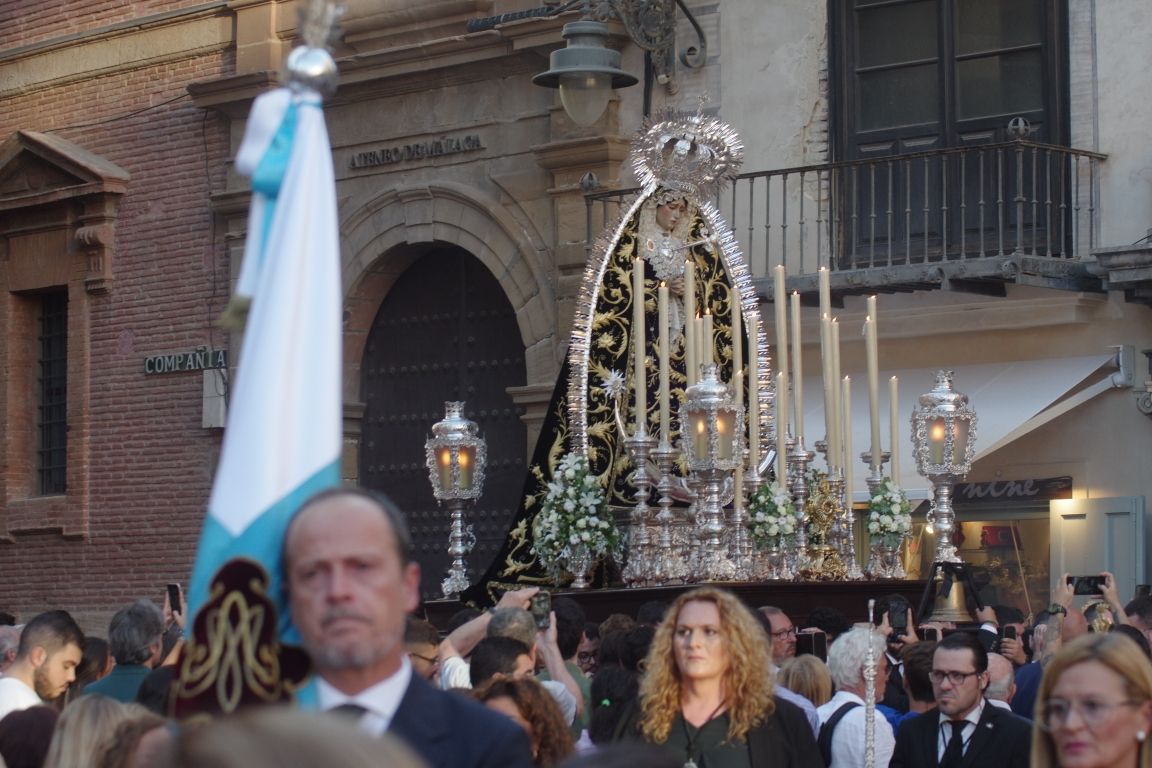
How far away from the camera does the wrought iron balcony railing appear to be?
44.4ft

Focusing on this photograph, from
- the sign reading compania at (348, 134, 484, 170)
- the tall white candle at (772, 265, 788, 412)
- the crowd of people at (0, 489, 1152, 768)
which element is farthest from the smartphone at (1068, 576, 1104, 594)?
the sign reading compania at (348, 134, 484, 170)

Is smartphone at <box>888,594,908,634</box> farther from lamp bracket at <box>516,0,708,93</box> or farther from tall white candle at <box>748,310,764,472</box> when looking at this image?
lamp bracket at <box>516,0,708,93</box>

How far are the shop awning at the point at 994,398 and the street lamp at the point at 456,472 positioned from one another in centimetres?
273

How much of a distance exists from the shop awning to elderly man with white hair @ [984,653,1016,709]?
6.10 m

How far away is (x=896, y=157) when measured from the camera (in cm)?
1394

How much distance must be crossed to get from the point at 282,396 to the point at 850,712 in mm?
3432

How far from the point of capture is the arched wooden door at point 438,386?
16.7 metres

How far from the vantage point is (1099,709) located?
13.4 ft

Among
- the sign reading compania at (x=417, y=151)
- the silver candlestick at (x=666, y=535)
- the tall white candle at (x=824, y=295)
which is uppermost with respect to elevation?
the sign reading compania at (x=417, y=151)

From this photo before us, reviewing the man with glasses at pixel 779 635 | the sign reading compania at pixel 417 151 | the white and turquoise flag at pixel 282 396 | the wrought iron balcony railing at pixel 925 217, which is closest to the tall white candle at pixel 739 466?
the man with glasses at pixel 779 635

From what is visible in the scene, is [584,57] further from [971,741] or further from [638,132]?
[971,741]

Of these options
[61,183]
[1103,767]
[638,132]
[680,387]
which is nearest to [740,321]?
[680,387]

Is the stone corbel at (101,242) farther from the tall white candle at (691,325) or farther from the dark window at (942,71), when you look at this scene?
the tall white candle at (691,325)

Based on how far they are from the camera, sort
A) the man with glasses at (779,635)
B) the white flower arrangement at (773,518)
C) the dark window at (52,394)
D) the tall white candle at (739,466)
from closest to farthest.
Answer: the man with glasses at (779,635)
the tall white candle at (739,466)
the white flower arrangement at (773,518)
the dark window at (52,394)
